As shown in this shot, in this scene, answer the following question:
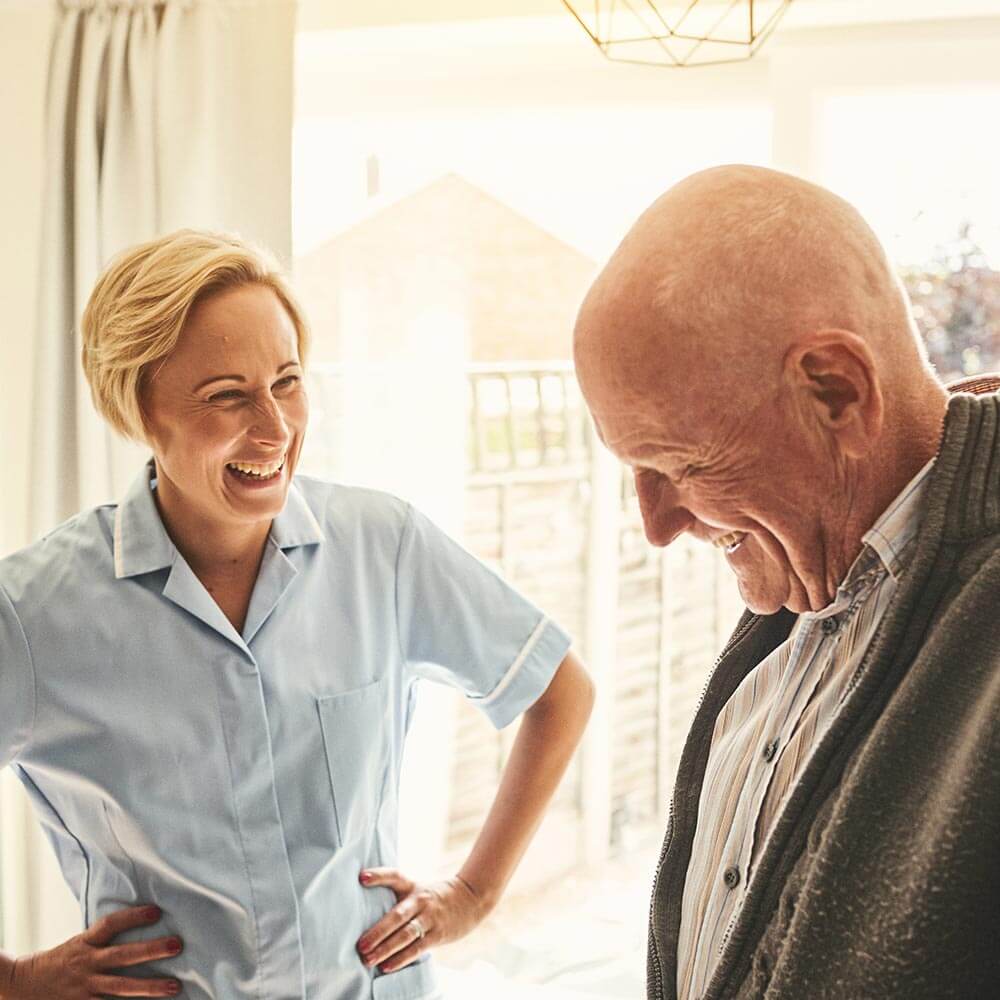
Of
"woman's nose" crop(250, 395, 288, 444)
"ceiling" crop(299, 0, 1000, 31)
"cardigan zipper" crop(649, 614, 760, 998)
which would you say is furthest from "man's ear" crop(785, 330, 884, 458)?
"ceiling" crop(299, 0, 1000, 31)

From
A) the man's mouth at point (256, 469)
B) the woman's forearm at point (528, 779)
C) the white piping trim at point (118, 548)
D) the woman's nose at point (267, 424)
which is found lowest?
the woman's forearm at point (528, 779)

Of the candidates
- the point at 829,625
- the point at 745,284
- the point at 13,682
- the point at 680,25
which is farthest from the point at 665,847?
the point at 680,25

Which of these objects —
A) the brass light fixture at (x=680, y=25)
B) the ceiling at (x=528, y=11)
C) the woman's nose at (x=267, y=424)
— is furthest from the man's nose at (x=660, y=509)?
the ceiling at (x=528, y=11)

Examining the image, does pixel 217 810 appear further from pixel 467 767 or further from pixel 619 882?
pixel 619 882

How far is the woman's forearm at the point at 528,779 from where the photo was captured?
1.81m

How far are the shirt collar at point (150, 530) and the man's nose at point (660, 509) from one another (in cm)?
70

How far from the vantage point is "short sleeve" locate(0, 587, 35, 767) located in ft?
4.81

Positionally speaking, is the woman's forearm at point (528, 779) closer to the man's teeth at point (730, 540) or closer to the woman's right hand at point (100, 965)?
the woman's right hand at point (100, 965)

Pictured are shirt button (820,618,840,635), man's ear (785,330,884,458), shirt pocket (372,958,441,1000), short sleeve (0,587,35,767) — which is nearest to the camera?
man's ear (785,330,884,458)

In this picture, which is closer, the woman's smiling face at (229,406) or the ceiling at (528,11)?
the woman's smiling face at (229,406)

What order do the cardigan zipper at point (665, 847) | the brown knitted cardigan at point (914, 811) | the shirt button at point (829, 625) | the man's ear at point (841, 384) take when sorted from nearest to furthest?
the brown knitted cardigan at point (914, 811) → the man's ear at point (841, 384) → the shirt button at point (829, 625) → the cardigan zipper at point (665, 847)

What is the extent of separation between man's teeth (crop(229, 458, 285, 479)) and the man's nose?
0.65 metres

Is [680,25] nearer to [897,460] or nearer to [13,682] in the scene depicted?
[897,460]

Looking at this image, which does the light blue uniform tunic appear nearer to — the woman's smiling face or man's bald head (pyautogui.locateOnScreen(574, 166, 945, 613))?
the woman's smiling face
